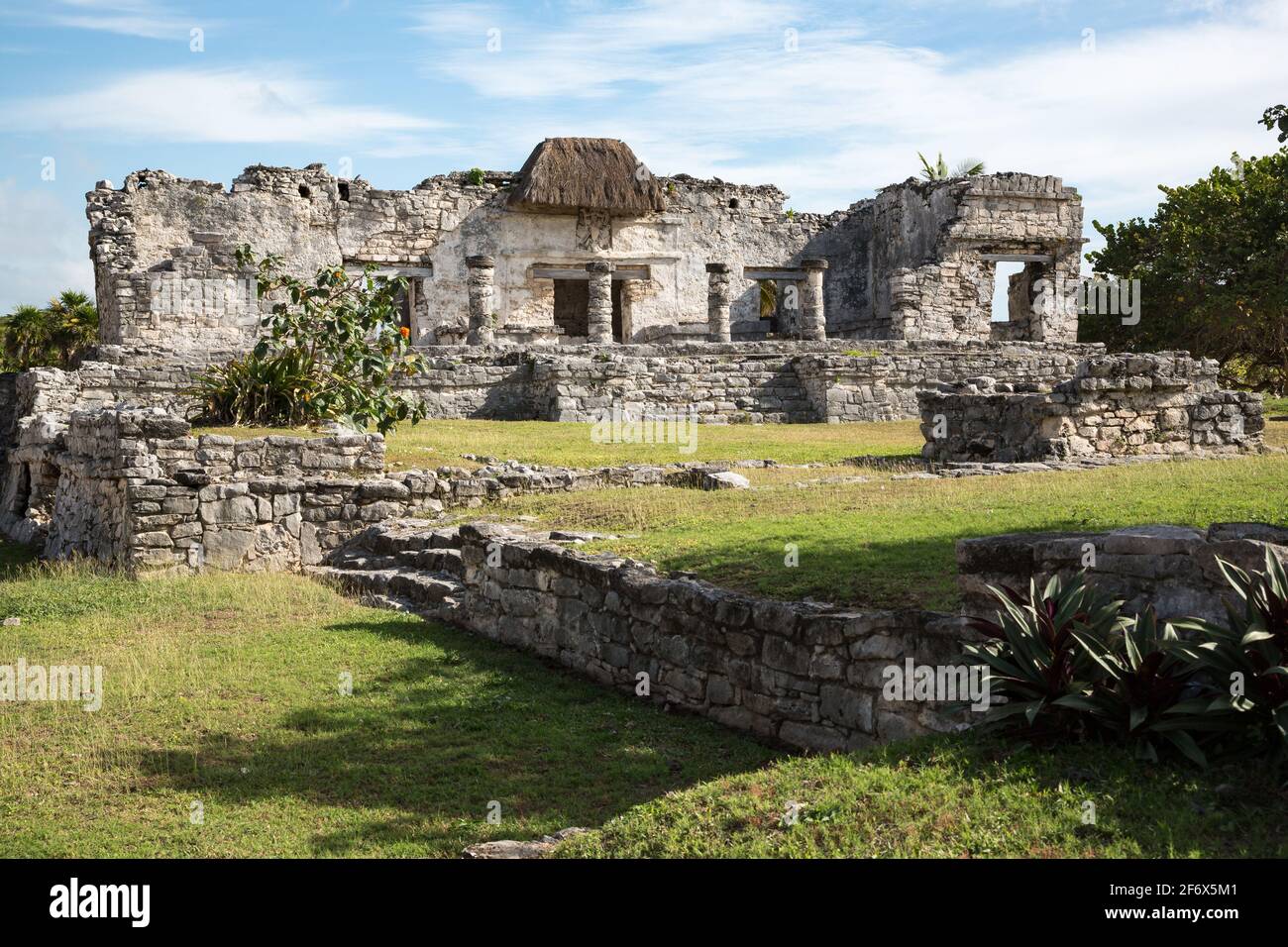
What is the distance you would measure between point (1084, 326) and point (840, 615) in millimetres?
29564

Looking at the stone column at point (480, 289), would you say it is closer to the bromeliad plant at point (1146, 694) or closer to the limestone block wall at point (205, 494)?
the limestone block wall at point (205, 494)

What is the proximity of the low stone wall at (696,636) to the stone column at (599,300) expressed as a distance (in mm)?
18762

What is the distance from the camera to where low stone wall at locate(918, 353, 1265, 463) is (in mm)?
13766

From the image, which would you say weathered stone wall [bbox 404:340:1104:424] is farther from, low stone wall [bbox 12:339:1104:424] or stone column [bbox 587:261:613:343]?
stone column [bbox 587:261:613:343]

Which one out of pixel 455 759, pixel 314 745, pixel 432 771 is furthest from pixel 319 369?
pixel 432 771

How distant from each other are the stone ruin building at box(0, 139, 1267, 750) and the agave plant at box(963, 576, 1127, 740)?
46cm

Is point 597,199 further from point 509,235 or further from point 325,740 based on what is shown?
point 325,740

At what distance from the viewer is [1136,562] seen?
17.4 feet

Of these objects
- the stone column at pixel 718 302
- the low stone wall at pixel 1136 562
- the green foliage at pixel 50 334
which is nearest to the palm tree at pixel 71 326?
the green foliage at pixel 50 334

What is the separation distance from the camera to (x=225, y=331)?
26.7 meters

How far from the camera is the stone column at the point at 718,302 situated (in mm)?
29109

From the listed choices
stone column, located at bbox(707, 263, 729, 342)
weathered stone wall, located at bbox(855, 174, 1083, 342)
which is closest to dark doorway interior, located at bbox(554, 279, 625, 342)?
stone column, located at bbox(707, 263, 729, 342)

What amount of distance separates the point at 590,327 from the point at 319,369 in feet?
48.3

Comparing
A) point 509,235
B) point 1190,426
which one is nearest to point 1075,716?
point 1190,426
